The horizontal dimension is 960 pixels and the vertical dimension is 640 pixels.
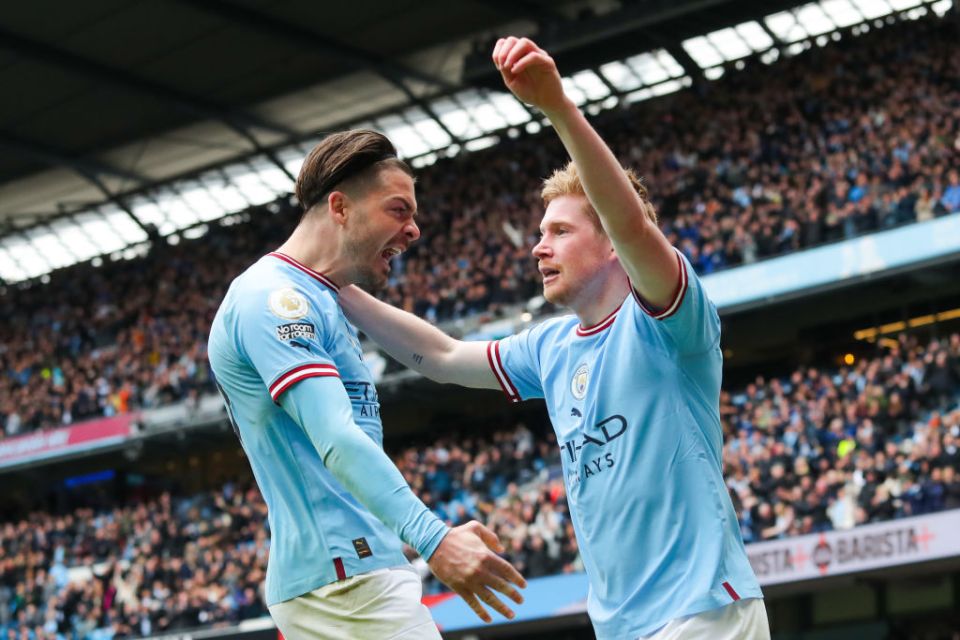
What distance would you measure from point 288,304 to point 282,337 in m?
0.14

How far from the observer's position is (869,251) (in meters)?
24.6

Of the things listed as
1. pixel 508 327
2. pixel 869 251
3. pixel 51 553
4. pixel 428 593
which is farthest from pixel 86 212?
pixel 869 251

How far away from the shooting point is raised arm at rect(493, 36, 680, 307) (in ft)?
12.6

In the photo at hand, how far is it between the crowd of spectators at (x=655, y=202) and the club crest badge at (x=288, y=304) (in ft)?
68.0

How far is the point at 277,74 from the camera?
3428cm

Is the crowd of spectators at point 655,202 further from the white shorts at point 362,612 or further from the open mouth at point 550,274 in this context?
the white shorts at point 362,612

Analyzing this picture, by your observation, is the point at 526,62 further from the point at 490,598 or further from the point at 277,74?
the point at 277,74

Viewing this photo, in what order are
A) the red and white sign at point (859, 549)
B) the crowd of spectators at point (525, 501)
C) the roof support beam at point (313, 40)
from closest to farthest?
the red and white sign at point (859, 549), the crowd of spectators at point (525, 501), the roof support beam at point (313, 40)

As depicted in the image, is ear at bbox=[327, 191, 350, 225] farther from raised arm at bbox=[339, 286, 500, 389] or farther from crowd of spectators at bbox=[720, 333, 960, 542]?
crowd of spectators at bbox=[720, 333, 960, 542]

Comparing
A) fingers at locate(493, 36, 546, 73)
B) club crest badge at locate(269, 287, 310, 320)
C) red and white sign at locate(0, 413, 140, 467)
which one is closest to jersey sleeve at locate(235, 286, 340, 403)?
club crest badge at locate(269, 287, 310, 320)

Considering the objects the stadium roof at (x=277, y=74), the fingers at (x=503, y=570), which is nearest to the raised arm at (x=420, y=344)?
the fingers at (x=503, y=570)

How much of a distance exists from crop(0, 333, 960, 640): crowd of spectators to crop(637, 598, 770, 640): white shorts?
15.3 metres

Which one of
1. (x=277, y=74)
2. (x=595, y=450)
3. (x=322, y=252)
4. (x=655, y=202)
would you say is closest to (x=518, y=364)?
(x=595, y=450)

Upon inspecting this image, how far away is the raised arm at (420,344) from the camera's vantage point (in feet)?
17.4
